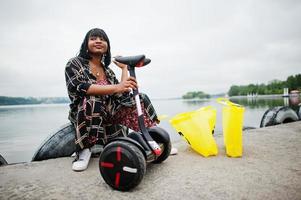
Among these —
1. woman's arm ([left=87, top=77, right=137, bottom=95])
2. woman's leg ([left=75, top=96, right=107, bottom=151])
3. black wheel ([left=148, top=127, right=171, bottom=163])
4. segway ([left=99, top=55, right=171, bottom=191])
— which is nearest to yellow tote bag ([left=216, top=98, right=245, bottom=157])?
black wheel ([left=148, top=127, right=171, bottom=163])

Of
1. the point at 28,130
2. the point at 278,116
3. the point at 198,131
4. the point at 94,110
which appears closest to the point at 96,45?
the point at 94,110

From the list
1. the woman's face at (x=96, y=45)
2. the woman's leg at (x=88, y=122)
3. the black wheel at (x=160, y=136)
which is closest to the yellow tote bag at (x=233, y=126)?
the black wheel at (x=160, y=136)

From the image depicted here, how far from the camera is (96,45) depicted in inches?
97.2

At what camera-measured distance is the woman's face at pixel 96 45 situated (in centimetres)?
246

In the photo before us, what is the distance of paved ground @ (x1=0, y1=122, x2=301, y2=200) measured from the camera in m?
1.61

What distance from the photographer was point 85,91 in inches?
83.6

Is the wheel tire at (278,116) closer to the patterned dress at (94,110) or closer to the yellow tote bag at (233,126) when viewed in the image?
the yellow tote bag at (233,126)

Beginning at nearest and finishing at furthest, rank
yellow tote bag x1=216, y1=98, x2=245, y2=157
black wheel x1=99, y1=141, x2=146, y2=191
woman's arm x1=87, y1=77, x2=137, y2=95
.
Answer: black wheel x1=99, y1=141, x2=146, y2=191 → woman's arm x1=87, y1=77, x2=137, y2=95 → yellow tote bag x1=216, y1=98, x2=245, y2=157

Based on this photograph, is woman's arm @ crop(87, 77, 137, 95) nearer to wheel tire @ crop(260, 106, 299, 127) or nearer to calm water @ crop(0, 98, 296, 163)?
calm water @ crop(0, 98, 296, 163)

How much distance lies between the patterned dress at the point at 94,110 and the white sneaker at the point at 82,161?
72 mm

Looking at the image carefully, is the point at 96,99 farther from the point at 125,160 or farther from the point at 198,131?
the point at 198,131

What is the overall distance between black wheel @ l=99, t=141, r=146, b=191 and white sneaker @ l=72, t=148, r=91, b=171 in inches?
22.6

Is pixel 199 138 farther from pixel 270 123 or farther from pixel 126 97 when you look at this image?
pixel 270 123

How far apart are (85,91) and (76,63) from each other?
1.38 feet
